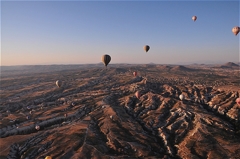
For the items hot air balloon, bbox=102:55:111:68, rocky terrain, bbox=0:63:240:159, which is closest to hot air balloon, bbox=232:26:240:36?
rocky terrain, bbox=0:63:240:159

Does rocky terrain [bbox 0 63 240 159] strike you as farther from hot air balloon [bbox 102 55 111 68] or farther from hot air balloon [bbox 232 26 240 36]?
hot air balloon [bbox 232 26 240 36]

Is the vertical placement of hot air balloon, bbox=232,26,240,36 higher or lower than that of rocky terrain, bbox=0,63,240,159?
higher

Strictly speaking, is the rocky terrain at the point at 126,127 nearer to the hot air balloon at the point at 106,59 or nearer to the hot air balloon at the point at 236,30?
the hot air balloon at the point at 106,59

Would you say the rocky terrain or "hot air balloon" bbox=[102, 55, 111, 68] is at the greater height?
"hot air balloon" bbox=[102, 55, 111, 68]

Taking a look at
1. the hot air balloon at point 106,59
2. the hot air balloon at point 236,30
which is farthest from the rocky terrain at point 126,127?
the hot air balloon at point 236,30

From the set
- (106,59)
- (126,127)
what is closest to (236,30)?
(106,59)

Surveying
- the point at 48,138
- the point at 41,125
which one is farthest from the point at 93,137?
the point at 41,125

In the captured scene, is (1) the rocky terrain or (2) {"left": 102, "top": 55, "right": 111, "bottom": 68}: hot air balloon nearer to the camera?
(1) the rocky terrain

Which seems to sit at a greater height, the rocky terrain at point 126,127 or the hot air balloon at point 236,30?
the hot air balloon at point 236,30

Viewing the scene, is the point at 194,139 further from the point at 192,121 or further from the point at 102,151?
the point at 102,151

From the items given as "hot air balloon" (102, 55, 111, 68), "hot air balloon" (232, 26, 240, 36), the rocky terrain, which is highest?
"hot air balloon" (232, 26, 240, 36)

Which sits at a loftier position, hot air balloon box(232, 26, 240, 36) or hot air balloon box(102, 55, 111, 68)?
hot air balloon box(232, 26, 240, 36)
